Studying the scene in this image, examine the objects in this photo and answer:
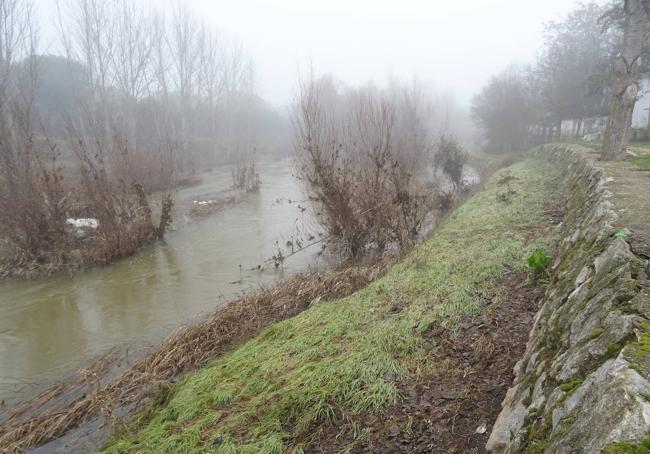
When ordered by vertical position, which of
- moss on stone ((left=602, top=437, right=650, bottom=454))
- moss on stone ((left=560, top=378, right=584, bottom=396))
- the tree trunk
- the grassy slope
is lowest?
the grassy slope

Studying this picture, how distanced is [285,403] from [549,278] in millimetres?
3028

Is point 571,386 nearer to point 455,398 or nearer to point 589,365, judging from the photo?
point 589,365

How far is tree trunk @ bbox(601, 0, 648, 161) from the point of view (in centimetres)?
860

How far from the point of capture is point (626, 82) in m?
8.76

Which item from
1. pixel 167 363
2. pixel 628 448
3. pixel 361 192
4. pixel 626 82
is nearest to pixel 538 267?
pixel 628 448

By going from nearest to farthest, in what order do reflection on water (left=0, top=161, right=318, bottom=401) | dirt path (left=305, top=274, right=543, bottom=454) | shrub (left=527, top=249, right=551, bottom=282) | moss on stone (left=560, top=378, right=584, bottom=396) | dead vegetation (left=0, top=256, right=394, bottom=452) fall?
moss on stone (left=560, top=378, right=584, bottom=396) → dirt path (left=305, top=274, right=543, bottom=454) → dead vegetation (left=0, top=256, right=394, bottom=452) → shrub (left=527, top=249, right=551, bottom=282) → reflection on water (left=0, top=161, right=318, bottom=401)

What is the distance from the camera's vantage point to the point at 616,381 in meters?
1.58

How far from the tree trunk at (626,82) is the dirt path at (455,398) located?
716 centimetres

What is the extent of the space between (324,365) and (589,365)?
227 cm

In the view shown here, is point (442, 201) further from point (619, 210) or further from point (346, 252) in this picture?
point (619, 210)

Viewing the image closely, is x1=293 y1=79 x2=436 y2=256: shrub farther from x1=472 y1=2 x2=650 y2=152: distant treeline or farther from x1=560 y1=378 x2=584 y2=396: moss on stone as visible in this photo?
x1=472 y1=2 x2=650 y2=152: distant treeline

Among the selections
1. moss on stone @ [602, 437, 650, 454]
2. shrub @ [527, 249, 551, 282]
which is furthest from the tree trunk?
moss on stone @ [602, 437, 650, 454]

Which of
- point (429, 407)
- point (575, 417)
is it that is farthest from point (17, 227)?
point (575, 417)

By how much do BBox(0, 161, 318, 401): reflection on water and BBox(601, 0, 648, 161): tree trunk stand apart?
7.35m
